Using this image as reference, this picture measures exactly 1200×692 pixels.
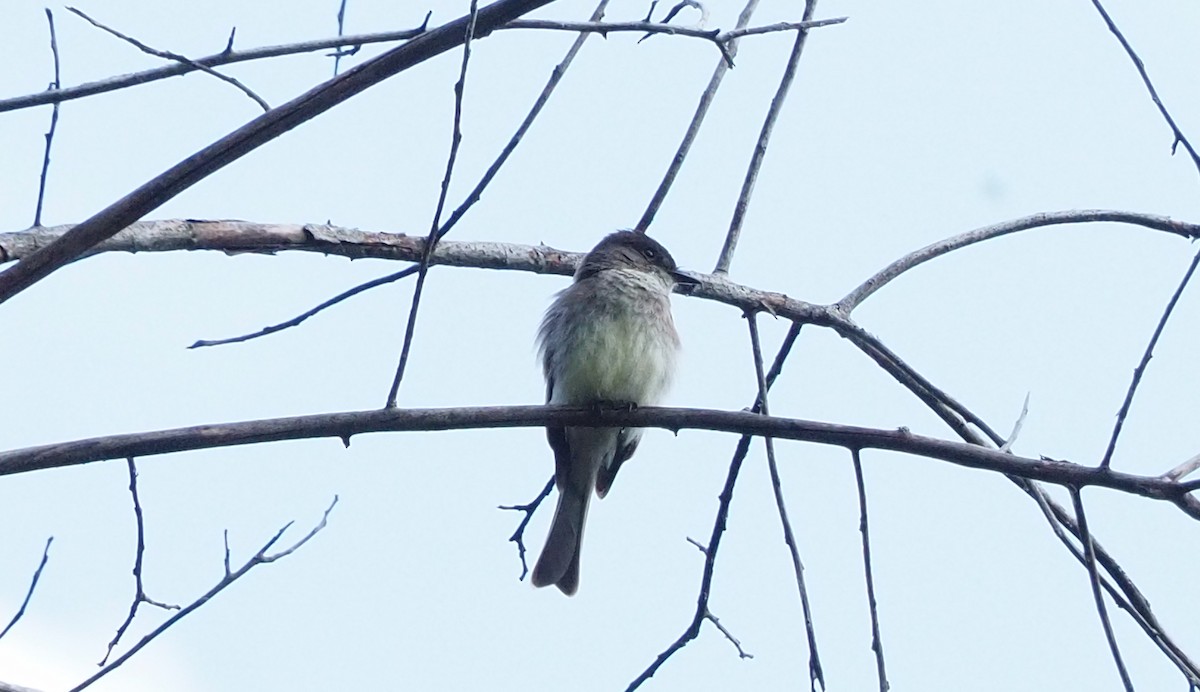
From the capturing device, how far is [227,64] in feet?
13.1

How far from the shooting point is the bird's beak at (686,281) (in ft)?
18.4

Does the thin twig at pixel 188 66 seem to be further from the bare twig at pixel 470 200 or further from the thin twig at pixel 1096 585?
the thin twig at pixel 1096 585

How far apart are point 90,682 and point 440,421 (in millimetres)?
1137

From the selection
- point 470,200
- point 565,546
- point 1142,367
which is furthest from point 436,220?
point 565,546

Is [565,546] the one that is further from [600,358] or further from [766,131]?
[766,131]

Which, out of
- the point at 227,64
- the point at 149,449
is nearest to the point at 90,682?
the point at 149,449

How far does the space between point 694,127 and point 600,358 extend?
1.06 meters

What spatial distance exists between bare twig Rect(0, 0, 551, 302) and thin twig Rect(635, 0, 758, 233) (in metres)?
2.06

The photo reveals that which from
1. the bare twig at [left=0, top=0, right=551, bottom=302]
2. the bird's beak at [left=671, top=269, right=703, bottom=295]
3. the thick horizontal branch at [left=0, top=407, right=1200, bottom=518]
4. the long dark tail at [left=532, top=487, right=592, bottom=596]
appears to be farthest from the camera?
the long dark tail at [left=532, top=487, right=592, bottom=596]

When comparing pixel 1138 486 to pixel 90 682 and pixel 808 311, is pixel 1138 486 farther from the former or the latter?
pixel 90 682

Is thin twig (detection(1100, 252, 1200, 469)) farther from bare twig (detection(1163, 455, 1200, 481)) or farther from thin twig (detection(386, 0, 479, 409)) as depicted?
thin twig (detection(386, 0, 479, 409))

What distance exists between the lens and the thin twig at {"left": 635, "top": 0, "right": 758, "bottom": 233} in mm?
5195

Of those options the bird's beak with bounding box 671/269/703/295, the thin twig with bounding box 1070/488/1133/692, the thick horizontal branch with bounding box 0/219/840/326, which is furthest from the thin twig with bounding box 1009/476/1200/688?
the bird's beak with bounding box 671/269/703/295

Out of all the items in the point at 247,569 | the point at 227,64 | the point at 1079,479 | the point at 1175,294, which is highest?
the point at 227,64
